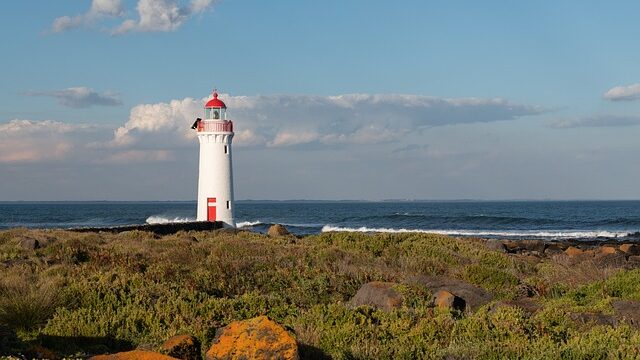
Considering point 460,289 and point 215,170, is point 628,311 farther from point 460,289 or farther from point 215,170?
point 215,170

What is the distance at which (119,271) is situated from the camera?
1198 cm

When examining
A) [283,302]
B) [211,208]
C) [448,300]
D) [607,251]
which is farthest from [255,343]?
[211,208]

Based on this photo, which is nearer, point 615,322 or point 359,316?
point 359,316

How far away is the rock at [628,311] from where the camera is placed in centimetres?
950

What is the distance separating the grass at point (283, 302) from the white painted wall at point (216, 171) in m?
15.0

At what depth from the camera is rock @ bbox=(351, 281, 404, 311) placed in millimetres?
10086

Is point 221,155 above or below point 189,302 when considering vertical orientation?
above

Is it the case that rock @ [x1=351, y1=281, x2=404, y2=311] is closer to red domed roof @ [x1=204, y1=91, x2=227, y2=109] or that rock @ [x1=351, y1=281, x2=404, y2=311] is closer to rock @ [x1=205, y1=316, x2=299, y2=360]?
rock @ [x1=205, y1=316, x2=299, y2=360]

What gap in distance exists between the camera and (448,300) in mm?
10703

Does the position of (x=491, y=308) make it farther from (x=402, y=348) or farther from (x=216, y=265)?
(x=216, y=265)

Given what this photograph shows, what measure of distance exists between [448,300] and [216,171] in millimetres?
22485

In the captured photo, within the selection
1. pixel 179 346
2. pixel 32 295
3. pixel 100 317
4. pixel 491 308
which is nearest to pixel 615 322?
pixel 491 308

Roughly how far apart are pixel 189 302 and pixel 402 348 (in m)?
3.67

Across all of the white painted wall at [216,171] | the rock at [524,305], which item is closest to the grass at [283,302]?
the rock at [524,305]
